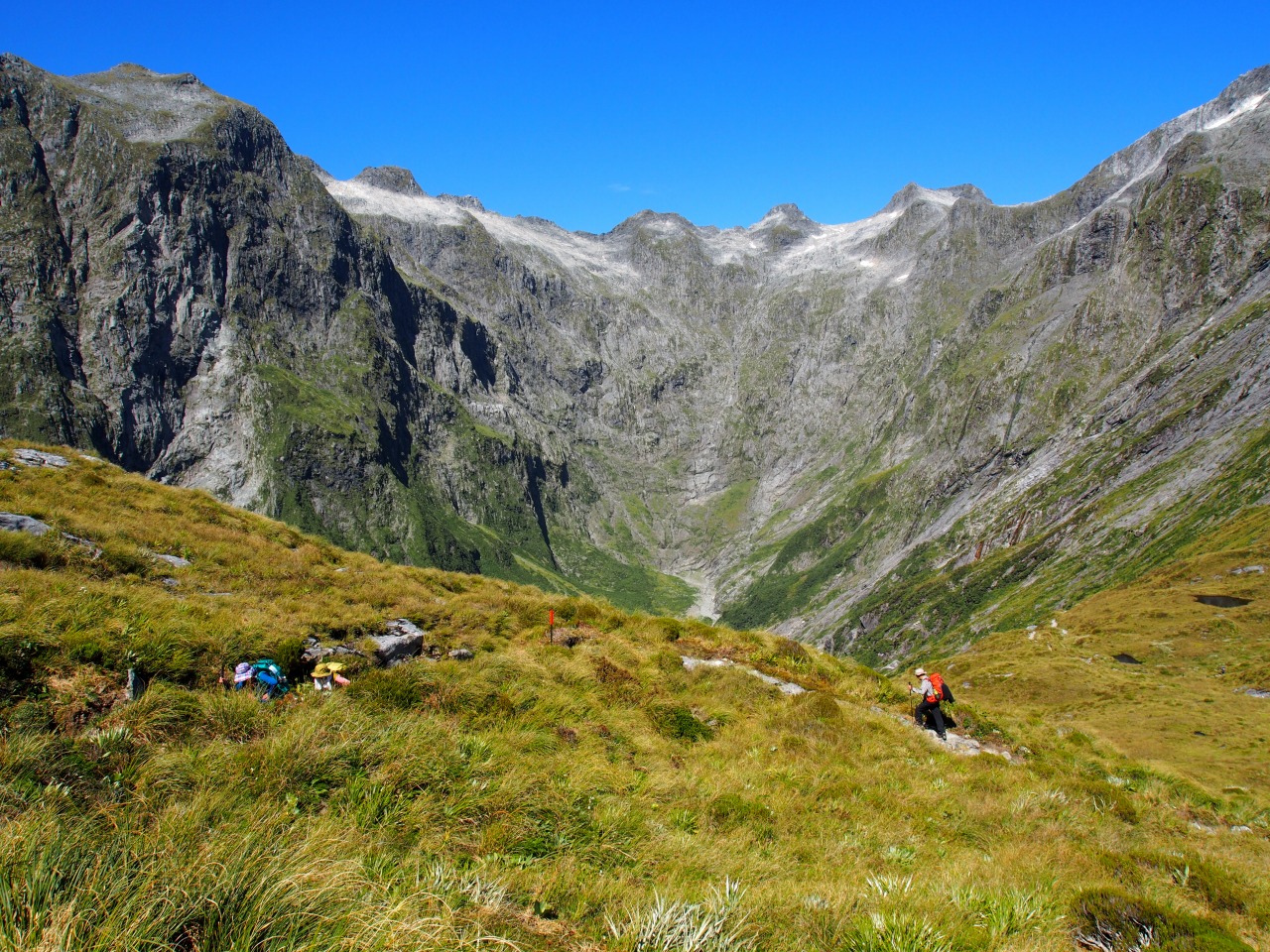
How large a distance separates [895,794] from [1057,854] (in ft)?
9.14

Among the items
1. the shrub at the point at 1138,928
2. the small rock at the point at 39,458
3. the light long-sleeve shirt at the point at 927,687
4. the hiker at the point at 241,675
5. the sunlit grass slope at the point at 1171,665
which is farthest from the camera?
the sunlit grass slope at the point at 1171,665

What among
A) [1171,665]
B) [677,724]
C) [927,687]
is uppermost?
[927,687]

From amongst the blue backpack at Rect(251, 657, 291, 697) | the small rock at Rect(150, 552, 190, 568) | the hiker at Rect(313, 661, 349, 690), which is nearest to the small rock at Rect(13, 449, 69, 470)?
the small rock at Rect(150, 552, 190, 568)

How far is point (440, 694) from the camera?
11.7m

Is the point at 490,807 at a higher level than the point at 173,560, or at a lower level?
lower

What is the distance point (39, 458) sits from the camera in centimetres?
2359

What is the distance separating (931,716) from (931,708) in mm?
390

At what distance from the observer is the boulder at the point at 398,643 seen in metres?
15.0

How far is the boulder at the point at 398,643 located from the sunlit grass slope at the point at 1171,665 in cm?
2396

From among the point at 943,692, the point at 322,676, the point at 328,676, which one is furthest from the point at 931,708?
the point at 322,676

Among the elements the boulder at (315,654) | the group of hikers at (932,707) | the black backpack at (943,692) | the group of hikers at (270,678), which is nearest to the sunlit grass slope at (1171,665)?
the black backpack at (943,692)

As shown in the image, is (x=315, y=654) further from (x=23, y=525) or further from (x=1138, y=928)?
(x=1138, y=928)

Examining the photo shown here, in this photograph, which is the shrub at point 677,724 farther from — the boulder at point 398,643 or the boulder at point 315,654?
the boulder at point 315,654

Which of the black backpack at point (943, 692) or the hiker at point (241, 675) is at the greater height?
the black backpack at point (943, 692)
